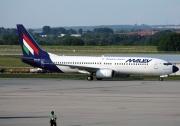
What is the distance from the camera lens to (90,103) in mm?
47281

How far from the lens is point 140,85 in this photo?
2579 inches

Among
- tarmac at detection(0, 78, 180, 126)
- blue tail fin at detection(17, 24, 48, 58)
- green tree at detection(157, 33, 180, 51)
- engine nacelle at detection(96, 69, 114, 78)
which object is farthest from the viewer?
green tree at detection(157, 33, 180, 51)

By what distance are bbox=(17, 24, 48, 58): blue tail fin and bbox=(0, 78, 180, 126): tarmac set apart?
7966 millimetres

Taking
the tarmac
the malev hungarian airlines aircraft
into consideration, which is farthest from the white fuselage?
the tarmac

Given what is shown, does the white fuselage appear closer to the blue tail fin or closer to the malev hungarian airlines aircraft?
the malev hungarian airlines aircraft

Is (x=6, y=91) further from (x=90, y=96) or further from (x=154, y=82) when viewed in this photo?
(x=154, y=82)

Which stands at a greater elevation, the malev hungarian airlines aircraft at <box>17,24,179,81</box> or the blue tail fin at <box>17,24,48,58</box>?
the blue tail fin at <box>17,24,48,58</box>

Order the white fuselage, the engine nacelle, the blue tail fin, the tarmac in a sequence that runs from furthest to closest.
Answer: the blue tail fin < the white fuselage < the engine nacelle < the tarmac

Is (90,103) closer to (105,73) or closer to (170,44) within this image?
(105,73)

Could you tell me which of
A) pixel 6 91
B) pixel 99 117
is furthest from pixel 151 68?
pixel 99 117

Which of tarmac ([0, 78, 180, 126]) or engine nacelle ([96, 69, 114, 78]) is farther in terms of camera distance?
engine nacelle ([96, 69, 114, 78])

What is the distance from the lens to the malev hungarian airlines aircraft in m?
72.8

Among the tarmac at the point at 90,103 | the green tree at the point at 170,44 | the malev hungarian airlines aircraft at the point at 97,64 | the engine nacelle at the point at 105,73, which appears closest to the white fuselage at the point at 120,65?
the malev hungarian airlines aircraft at the point at 97,64

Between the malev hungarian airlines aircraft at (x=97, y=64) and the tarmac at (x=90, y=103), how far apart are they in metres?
4.65
